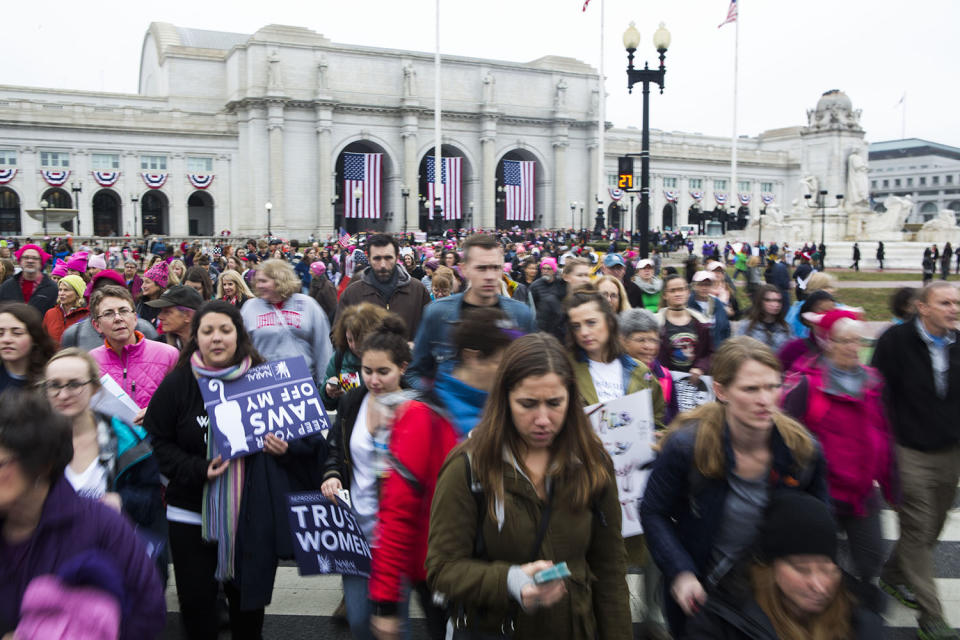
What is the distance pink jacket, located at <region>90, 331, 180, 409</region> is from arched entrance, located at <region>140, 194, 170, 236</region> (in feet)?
211

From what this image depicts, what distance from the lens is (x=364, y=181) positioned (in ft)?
213

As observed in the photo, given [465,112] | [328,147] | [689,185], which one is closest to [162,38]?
[328,147]

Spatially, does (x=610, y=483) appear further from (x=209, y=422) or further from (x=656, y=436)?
(x=209, y=422)

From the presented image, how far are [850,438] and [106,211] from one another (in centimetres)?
7362

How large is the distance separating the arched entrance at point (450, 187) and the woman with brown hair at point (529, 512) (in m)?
61.5

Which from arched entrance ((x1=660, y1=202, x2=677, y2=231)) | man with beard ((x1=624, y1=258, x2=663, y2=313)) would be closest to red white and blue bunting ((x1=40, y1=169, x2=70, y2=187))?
arched entrance ((x1=660, y1=202, x2=677, y2=231))

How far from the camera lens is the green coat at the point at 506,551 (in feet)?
8.99

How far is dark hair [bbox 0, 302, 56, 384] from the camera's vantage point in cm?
493

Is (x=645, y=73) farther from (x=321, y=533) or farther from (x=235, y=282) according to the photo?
(x=321, y=533)

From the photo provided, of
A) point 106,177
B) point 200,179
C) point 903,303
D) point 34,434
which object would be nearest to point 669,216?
point 200,179

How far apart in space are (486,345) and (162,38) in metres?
81.2

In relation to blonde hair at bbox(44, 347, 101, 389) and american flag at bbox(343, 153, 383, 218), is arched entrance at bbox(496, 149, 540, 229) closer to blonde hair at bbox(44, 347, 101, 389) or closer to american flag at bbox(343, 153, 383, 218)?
american flag at bbox(343, 153, 383, 218)

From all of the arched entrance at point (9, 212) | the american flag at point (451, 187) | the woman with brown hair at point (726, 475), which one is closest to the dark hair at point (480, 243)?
the woman with brown hair at point (726, 475)

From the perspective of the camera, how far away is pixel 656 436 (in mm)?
4953
